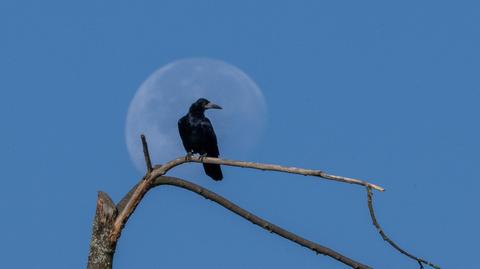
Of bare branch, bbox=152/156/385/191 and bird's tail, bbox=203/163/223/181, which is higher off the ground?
bird's tail, bbox=203/163/223/181

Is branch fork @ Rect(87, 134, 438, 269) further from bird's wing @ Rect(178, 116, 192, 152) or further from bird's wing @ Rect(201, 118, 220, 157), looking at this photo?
bird's wing @ Rect(178, 116, 192, 152)

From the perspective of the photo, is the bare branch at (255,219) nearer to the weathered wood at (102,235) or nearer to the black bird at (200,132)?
the weathered wood at (102,235)

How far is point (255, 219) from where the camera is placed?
830cm

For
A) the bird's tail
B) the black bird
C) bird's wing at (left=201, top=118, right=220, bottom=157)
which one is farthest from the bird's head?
the bird's tail

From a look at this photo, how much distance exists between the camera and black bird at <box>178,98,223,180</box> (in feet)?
Answer: 56.6

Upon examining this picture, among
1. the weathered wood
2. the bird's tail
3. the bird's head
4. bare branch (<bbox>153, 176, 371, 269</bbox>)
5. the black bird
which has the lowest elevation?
the weathered wood

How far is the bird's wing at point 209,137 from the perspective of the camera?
56.8ft

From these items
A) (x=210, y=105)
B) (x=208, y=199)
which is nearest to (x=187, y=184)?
(x=208, y=199)

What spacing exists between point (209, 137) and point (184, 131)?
0.51 m

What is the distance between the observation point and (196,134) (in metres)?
17.3

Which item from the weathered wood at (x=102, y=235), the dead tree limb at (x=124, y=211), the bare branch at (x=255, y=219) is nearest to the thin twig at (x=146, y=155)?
the dead tree limb at (x=124, y=211)

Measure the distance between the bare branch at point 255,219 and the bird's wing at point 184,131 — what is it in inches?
337

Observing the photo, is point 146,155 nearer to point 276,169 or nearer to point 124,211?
point 124,211

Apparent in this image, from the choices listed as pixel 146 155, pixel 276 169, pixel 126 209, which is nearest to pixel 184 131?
pixel 126 209
